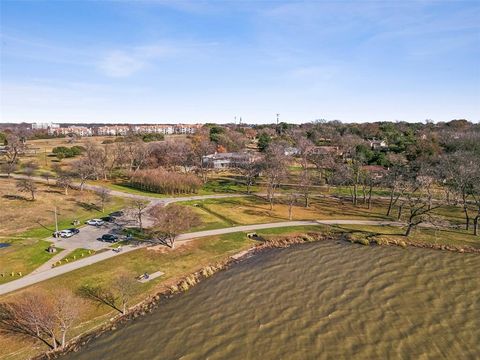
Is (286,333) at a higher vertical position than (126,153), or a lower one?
lower

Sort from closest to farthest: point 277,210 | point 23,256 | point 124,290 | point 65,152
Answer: point 124,290 → point 23,256 → point 277,210 → point 65,152

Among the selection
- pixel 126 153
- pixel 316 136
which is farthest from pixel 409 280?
pixel 316 136

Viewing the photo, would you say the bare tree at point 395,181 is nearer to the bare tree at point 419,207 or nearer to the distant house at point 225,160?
the bare tree at point 419,207

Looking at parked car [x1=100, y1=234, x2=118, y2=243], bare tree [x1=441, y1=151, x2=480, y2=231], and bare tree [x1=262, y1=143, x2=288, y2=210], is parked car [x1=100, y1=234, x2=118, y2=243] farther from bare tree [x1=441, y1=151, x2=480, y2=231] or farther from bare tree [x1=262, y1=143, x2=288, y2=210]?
bare tree [x1=441, y1=151, x2=480, y2=231]

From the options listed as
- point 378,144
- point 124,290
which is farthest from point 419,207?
point 378,144

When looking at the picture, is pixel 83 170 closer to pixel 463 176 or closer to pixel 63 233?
pixel 63 233

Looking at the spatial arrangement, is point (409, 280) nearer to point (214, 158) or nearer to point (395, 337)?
point (395, 337)

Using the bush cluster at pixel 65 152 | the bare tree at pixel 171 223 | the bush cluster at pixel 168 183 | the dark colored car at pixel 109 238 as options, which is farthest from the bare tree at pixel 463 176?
the bush cluster at pixel 65 152
